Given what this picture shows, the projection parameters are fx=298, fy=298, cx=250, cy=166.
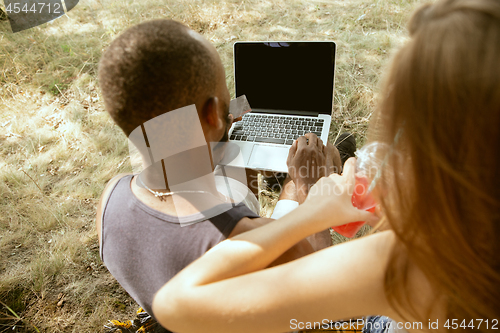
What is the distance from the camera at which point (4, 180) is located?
8.07 ft

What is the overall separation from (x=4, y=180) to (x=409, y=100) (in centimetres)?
302

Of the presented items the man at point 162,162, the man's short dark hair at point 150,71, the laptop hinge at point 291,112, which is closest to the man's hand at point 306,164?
the laptop hinge at point 291,112

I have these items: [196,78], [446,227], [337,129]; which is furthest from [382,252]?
[337,129]

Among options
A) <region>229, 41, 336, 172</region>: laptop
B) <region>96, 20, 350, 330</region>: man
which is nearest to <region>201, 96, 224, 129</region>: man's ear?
<region>96, 20, 350, 330</region>: man

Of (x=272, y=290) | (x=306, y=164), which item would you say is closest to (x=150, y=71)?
(x=272, y=290)

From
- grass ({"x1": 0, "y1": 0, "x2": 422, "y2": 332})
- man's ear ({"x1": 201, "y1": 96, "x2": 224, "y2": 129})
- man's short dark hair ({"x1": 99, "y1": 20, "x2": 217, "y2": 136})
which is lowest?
grass ({"x1": 0, "y1": 0, "x2": 422, "y2": 332})

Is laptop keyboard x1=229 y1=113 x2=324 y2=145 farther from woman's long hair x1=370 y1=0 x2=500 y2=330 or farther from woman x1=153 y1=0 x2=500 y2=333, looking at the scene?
woman's long hair x1=370 y1=0 x2=500 y2=330

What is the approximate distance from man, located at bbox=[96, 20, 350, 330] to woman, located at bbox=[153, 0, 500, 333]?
155 mm

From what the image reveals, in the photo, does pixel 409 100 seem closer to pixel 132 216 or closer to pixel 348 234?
pixel 348 234

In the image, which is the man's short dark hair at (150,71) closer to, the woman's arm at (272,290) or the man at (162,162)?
the man at (162,162)

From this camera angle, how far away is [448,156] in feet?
1.80

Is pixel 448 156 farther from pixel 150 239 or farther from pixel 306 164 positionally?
pixel 306 164

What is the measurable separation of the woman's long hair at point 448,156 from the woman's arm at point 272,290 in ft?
0.19

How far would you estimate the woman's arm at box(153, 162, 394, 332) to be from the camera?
66 centimetres
